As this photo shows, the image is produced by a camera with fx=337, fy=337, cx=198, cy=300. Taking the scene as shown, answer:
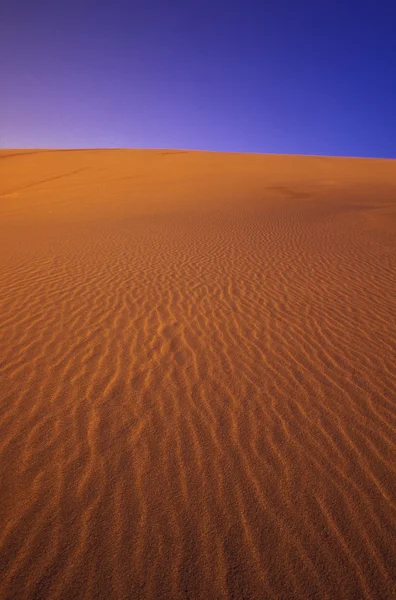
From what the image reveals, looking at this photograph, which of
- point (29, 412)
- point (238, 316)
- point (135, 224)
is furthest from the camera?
point (135, 224)

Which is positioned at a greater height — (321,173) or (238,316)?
(321,173)

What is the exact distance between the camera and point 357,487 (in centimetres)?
268

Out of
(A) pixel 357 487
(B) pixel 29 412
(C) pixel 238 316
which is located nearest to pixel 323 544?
(A) pixel 357 487

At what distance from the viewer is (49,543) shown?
2.28m

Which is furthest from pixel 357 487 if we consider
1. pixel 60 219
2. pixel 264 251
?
pixel 60 219

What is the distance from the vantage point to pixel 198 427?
331 centimetres

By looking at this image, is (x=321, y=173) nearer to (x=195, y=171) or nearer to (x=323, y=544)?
(x=195, y=171)

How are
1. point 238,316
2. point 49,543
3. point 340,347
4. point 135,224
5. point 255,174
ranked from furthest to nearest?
point 255,174 → point 135,224 → point 238,316 → point 340,347 → point 49,543

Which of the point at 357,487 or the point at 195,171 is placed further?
the point at 195,171

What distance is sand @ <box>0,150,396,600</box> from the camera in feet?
7.17

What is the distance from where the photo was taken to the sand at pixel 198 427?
2.19 m

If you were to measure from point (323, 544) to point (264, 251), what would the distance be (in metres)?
8.08

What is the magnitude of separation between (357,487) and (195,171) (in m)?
27.7

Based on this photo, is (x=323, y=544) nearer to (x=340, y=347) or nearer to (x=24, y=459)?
(x=24, y=459)
